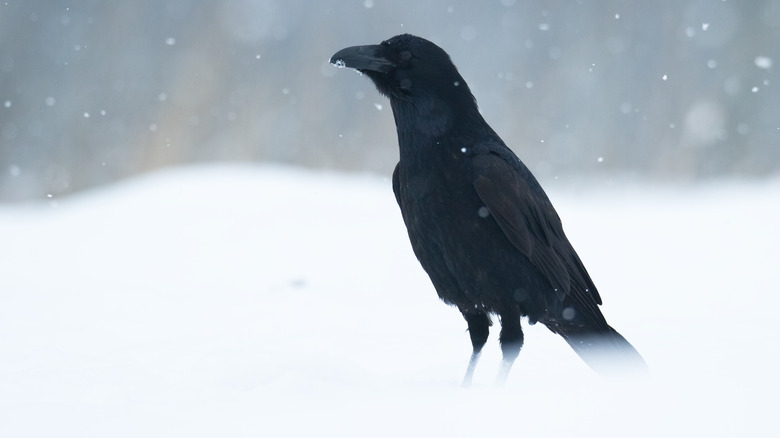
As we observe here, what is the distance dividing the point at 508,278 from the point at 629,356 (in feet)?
3.11

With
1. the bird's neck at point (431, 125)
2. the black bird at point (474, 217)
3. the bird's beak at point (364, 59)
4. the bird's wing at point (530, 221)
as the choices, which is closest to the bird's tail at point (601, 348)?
the black bird at point (474, 217)

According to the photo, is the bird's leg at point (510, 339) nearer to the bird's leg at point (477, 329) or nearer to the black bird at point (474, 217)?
the black bird at point (474, 217)

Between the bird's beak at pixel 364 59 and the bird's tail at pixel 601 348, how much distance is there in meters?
1.75

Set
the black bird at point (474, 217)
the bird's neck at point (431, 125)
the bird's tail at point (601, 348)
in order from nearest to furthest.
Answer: the black bird at point (474, 217) → the bird's neck at point (431, 125) → the bird's tail at point (601, 348)

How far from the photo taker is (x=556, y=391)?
3137mm

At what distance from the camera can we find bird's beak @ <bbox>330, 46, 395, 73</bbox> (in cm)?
396

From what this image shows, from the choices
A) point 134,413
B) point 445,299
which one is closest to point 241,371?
point 134,413

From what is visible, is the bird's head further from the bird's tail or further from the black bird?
the bird's tail

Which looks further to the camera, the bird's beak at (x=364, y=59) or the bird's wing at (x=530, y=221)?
the bird's beak at (x=364, y=59)

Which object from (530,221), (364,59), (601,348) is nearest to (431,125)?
(364,59)

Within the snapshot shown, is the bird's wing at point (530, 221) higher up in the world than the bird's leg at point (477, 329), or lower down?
higher up

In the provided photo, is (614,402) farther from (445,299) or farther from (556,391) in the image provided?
(445,299)

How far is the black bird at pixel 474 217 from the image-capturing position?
368 centimetres

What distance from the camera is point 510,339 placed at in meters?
3.75
